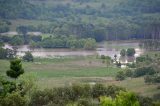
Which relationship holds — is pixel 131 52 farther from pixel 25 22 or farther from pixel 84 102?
pixel 84 102

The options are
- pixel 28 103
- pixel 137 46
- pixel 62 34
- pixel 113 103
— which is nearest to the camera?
pixel 113 103

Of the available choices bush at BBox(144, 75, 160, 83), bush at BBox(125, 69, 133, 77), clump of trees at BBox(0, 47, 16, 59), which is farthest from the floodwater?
bush at BBox(144, 75, 160, 83)

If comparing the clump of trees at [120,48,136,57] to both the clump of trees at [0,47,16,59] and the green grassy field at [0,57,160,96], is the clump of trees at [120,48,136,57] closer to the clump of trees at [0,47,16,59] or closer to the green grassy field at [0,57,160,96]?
the green grassy field at [0,57,160,96]

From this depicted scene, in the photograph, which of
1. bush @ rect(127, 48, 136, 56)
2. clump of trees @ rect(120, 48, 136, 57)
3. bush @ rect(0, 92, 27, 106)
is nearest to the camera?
bush @ rect(0, 92, 27, 106)

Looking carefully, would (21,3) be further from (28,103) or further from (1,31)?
(28,103)

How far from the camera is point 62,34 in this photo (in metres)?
100

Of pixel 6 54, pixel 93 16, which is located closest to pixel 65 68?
pixel 6 54

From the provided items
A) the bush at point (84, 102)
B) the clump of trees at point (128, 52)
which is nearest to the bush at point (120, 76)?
the clump of trees at point (128, 52)

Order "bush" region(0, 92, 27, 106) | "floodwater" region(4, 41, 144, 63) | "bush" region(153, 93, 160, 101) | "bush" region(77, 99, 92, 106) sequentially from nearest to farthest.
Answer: "bush" region(0, 92, 27, 106) → "bush" region(77, 99, 92, 106) → "bush" region(153, 93, 160, 101) → "floodwater" region(4, 41, 144, 63)

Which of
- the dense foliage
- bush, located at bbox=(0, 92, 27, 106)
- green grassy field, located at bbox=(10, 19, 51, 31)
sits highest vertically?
green grassy field, located at bbox=(10, 19, 51, 31)

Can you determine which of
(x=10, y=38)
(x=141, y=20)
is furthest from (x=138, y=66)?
(x=141, y=20)

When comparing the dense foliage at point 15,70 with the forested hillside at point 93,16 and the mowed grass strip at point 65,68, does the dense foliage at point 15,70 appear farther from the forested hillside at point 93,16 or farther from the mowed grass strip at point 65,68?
the forested hillside at point 93,16

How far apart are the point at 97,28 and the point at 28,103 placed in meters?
70.7

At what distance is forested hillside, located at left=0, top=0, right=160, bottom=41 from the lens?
10331cm
